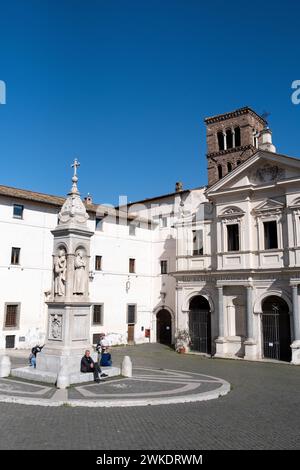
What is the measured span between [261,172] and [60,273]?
1658cm

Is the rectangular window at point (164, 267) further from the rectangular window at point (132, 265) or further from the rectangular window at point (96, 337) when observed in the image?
the rectangular window at point (96, 337)

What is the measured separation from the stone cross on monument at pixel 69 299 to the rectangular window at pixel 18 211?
1306 centimetres

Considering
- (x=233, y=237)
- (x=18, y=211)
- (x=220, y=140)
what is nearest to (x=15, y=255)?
(x=18, y=211)

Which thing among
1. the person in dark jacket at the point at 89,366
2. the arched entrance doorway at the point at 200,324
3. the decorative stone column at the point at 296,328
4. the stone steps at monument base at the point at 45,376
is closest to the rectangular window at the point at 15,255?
the arched entrance doorway at the point at 200,324

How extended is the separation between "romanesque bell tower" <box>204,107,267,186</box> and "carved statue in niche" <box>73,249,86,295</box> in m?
29.3

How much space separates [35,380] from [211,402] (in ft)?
21.5

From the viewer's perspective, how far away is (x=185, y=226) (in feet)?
101

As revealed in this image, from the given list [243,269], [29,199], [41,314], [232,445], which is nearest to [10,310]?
[41,314]

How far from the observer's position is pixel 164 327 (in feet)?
121

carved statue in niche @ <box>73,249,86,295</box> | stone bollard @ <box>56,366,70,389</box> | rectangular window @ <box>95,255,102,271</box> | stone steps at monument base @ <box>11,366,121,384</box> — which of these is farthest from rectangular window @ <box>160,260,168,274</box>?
stone bollard @ <box>56,366,70,389</box>

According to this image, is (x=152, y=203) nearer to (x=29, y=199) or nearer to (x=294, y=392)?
(x=29, y=199)

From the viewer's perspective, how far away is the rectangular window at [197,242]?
2994cm

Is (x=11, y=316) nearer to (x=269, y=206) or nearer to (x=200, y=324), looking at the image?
(x=200, y=324)

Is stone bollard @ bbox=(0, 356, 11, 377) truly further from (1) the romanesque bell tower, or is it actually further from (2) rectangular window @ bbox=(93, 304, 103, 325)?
(1) the romanesque bell tower
